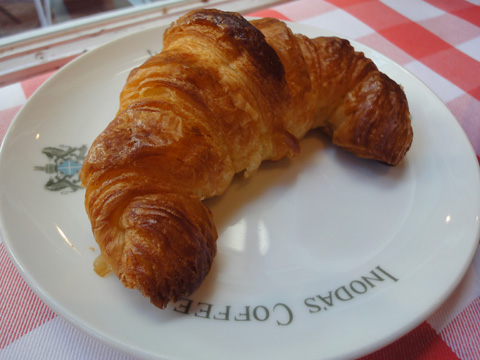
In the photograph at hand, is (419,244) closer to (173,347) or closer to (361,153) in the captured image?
Answer: (361,153)

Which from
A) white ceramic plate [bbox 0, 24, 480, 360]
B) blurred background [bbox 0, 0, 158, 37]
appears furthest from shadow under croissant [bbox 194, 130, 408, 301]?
blurred background [bbox 0, 0, 158, 37]

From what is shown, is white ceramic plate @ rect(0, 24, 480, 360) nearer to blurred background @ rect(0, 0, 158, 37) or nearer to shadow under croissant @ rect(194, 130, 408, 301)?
shadow under croissant @ rect(194, 130, 408, 301)

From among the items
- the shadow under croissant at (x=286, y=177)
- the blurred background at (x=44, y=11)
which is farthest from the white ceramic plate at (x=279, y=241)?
the blurred background at (x=44, y=11)

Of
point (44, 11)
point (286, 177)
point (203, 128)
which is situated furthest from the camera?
point (44, 11)

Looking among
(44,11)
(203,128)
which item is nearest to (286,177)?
(203,128)

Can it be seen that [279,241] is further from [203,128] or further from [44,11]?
[44,11]

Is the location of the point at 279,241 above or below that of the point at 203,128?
below

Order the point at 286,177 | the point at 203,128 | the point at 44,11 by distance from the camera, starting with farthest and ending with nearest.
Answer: the point at 44,11 → the point at 286,177 → the point at 203,128
